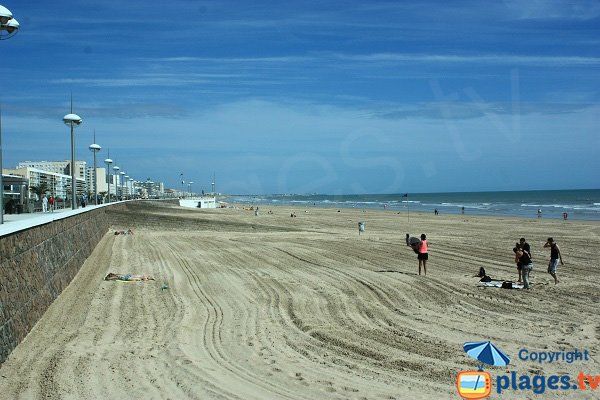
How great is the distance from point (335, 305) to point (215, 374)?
4.84 m

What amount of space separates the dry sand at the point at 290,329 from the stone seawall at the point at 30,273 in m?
0.25

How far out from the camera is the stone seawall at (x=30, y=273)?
7992 millimetres

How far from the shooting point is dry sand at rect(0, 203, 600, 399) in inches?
276

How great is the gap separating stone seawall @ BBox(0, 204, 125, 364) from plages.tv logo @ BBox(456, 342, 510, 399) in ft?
19.0

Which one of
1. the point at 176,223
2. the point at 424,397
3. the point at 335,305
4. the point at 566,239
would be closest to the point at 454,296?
the point at 335,305

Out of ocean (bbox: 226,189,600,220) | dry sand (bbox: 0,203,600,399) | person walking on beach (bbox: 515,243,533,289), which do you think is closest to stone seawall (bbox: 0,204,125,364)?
dry sand (bbox: 0,203,600,399)

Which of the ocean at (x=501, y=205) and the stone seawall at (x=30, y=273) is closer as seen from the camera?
the stone seawall at (x=30, y=273)

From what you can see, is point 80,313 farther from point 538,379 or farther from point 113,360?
point 538,379

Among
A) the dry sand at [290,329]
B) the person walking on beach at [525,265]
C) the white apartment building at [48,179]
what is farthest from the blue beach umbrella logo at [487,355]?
the white apartment building at [48,179]

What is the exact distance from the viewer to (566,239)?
93.6 ft

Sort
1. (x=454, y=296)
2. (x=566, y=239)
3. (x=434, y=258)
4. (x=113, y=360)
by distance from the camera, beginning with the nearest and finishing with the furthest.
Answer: (x=113, y=360) < (x=454, y=296) < (x=434, y=258) < (x=566, y=239)

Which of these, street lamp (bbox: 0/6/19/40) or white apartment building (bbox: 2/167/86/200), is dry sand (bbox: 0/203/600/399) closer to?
street lamp (bbox: 0/6/19/40)

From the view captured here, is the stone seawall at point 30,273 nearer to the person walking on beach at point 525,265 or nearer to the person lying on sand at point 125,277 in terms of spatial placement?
the person lying on sand at point 125,277

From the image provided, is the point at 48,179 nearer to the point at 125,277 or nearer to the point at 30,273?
the point at 125,277
